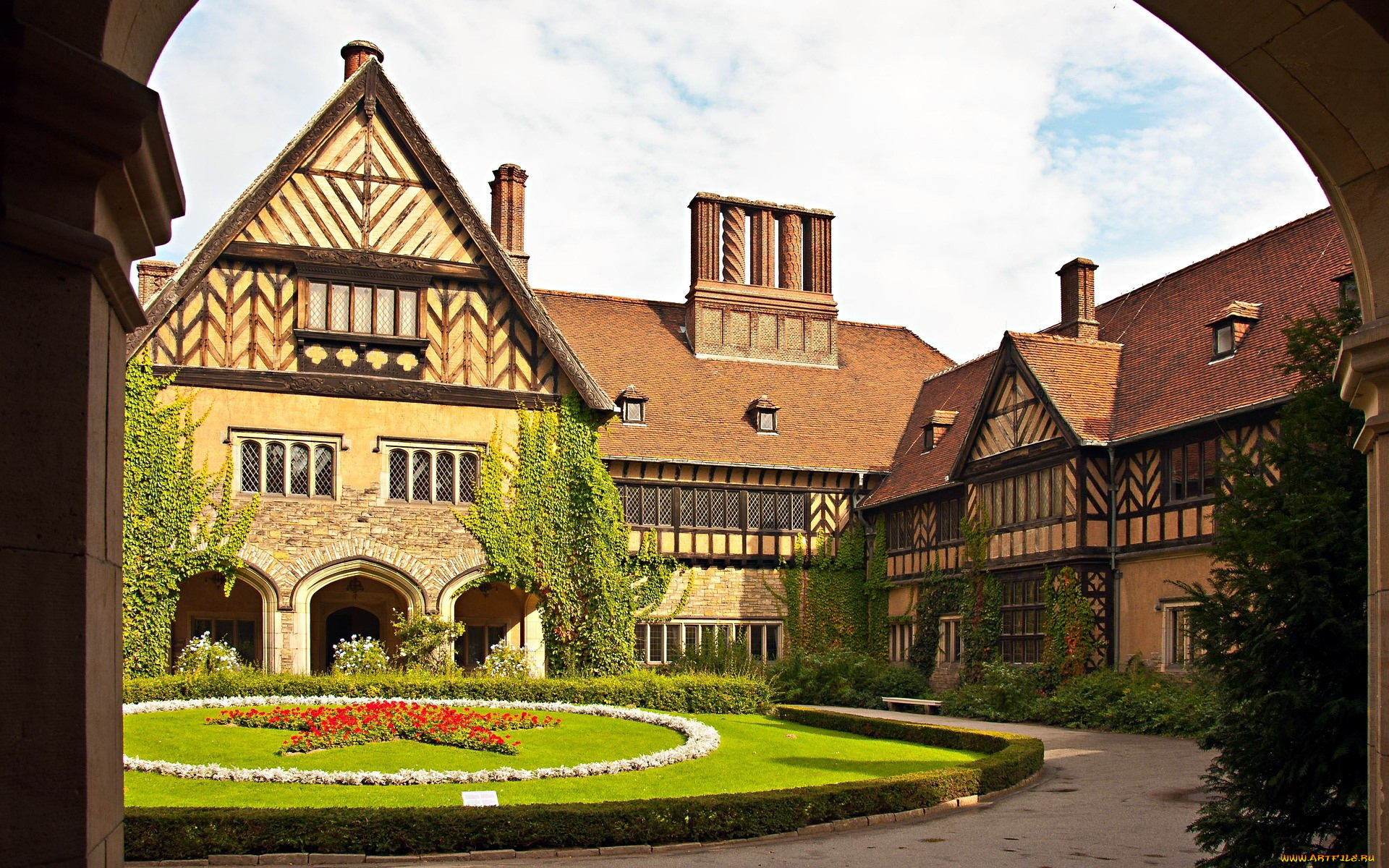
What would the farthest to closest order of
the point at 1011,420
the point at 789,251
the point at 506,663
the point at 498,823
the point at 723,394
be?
the point at 789,251, the point at 723,394, the point at 1011,420, the point at 506,663, the point at 498,823

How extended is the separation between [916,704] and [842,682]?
2.64 m

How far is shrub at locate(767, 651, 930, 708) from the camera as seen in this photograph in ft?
93.0

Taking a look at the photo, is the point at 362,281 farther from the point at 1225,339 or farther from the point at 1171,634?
the point at 1171,634

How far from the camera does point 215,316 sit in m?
23.7

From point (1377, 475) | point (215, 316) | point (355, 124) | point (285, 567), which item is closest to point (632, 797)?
point (1377, 475)

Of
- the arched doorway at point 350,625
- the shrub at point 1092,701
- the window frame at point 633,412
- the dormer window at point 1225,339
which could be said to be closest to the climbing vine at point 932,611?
the shrub at point 1092,701

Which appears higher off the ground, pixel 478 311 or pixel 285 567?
pixel 478 311

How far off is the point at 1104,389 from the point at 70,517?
937 inches

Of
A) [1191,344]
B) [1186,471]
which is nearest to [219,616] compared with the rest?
[1186,471]

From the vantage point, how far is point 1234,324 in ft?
75.1

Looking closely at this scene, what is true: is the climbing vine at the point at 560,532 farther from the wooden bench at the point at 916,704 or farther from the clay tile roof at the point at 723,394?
the wooden bench at the point at 916,704

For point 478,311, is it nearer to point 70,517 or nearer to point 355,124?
point 355,124

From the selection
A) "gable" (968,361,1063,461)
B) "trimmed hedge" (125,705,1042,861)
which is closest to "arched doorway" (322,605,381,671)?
"gable" (968,361,1063,461)

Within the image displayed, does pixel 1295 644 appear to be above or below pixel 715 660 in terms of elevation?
above
